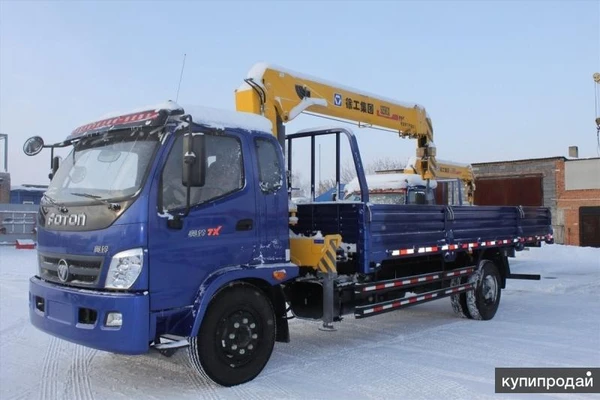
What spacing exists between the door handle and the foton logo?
4.57 ft

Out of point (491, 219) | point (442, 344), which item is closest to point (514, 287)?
point (491, 219)

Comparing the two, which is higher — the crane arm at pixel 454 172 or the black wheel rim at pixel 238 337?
the crane arm at pixel 454 172

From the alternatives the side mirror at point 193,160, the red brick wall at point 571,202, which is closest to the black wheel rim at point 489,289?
the side mirror at point 193,160

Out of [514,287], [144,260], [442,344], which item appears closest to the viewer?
[144,260]

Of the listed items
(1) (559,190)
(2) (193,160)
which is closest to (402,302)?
(2) (193,160)

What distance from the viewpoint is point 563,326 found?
7961 mm

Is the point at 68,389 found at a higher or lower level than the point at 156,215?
lower

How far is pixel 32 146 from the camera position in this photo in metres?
5.88

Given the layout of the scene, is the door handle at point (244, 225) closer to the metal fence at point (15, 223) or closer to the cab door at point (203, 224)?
the cab door at point (203, 224)

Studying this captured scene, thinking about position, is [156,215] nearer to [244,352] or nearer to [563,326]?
[244,352]

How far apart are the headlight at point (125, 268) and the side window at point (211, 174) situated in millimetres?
488

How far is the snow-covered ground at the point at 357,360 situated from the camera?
16.6 feet

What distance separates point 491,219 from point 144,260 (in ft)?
20.6

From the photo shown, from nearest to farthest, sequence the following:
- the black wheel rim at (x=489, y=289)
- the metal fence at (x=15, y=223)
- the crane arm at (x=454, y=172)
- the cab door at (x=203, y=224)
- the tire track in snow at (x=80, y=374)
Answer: the cab door at (x=203, y=224) < the tire track in snow at (x=80, y=374) < the black wheel rim at (x=489, y=289) < the crane arm at (x=454, y=172) < the metal fence at (x=15, y=223)
